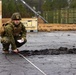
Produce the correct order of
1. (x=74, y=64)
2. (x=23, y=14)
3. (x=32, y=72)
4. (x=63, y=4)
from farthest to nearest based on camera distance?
(x=63, y=4)
(x=23, y=14)
(x=74, y=64)
(x=32, y=72)

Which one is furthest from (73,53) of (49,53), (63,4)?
(63,4)

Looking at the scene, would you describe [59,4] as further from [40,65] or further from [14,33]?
[40,65]

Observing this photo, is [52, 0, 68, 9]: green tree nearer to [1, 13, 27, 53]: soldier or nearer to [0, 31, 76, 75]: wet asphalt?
[1, 13, 27, 53]: soldier

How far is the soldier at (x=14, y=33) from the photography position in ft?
37.2

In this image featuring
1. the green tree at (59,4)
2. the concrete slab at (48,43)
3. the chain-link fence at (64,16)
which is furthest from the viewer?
the green tree at (59,4)

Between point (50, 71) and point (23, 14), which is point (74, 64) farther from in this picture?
point (23, 14)

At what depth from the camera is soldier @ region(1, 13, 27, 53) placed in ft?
37.2

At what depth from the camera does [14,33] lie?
11648 mm

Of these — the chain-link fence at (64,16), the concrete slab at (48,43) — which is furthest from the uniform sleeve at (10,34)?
the chain-link fence at (64,16)

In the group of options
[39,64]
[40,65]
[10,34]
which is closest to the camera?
[40,65]

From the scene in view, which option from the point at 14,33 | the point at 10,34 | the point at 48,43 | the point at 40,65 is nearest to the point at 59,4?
the point at 48,43

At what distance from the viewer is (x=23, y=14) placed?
41.7 meters

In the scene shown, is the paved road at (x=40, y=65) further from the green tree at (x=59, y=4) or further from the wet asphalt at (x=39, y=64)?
the green tree at (x=59, y=4)

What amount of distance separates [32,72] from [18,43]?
3.78m
